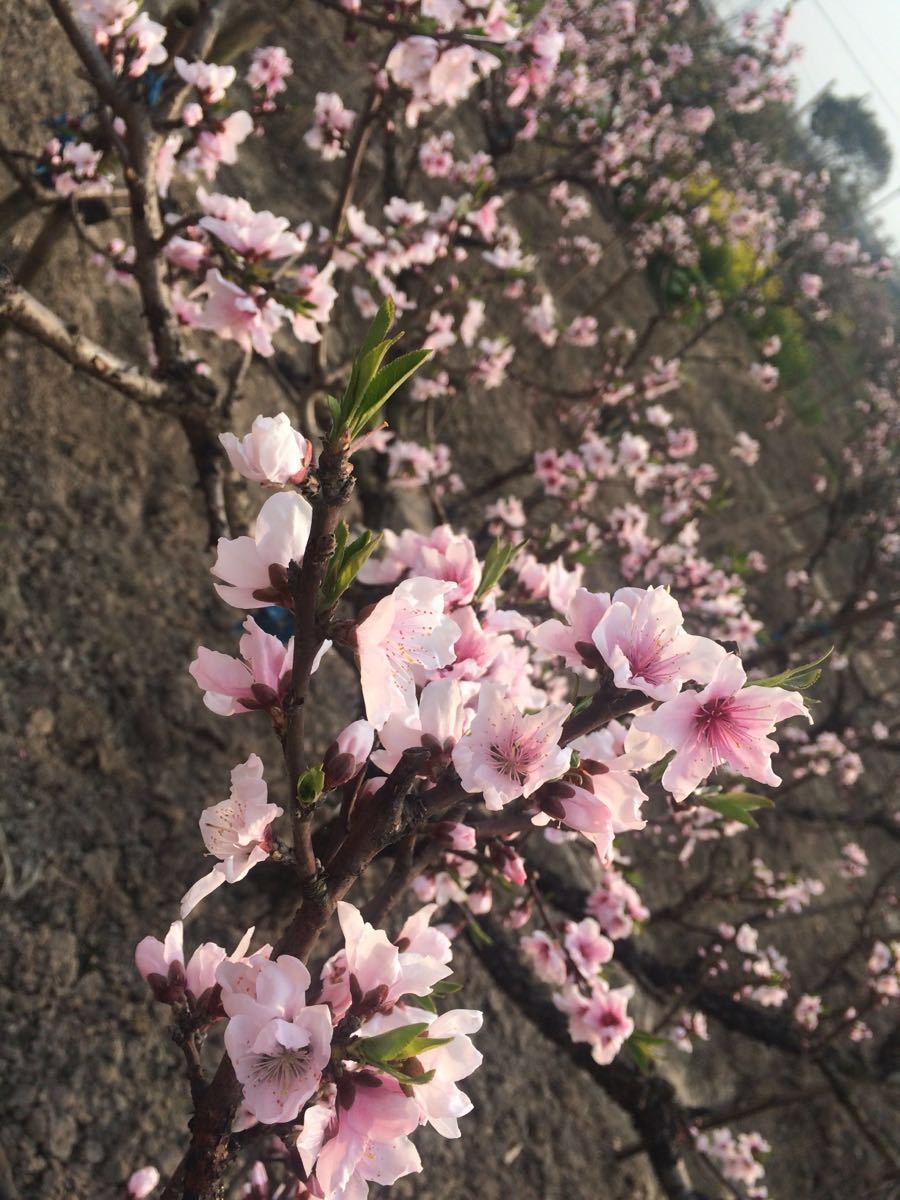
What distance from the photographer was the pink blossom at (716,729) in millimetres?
739

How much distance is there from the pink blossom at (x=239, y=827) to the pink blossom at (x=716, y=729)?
0.40 m

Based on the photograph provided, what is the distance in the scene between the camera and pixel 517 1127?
→ 2717 millimetres

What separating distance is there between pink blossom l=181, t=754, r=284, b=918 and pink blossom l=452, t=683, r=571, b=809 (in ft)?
0.67

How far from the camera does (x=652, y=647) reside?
786 millimetres

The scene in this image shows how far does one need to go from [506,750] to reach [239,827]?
0.29m

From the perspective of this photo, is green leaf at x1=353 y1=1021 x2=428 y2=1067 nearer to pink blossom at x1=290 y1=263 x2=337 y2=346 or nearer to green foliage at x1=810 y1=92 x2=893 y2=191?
pink blossom at x1=290 y1=263 x2=337 y2=346

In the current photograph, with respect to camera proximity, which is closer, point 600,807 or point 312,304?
point 600,807

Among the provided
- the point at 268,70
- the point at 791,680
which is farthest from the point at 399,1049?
the point at 268,70

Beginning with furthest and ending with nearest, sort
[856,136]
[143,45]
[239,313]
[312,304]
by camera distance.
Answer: [856,136] → [143,45] → [312,304] → [239,313]

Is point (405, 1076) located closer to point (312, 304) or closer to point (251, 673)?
point (251, 673)

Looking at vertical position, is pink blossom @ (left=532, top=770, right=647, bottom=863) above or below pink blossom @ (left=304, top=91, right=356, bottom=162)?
below

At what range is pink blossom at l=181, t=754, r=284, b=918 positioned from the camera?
739mm

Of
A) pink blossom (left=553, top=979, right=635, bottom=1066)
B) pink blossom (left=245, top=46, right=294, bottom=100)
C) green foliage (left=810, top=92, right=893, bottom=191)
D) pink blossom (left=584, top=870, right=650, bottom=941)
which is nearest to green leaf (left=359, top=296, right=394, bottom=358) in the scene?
pink blossom (left=553, top=979, right=635, bottom=1066)

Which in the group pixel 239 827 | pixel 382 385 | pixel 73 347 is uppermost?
pixel 73 347
